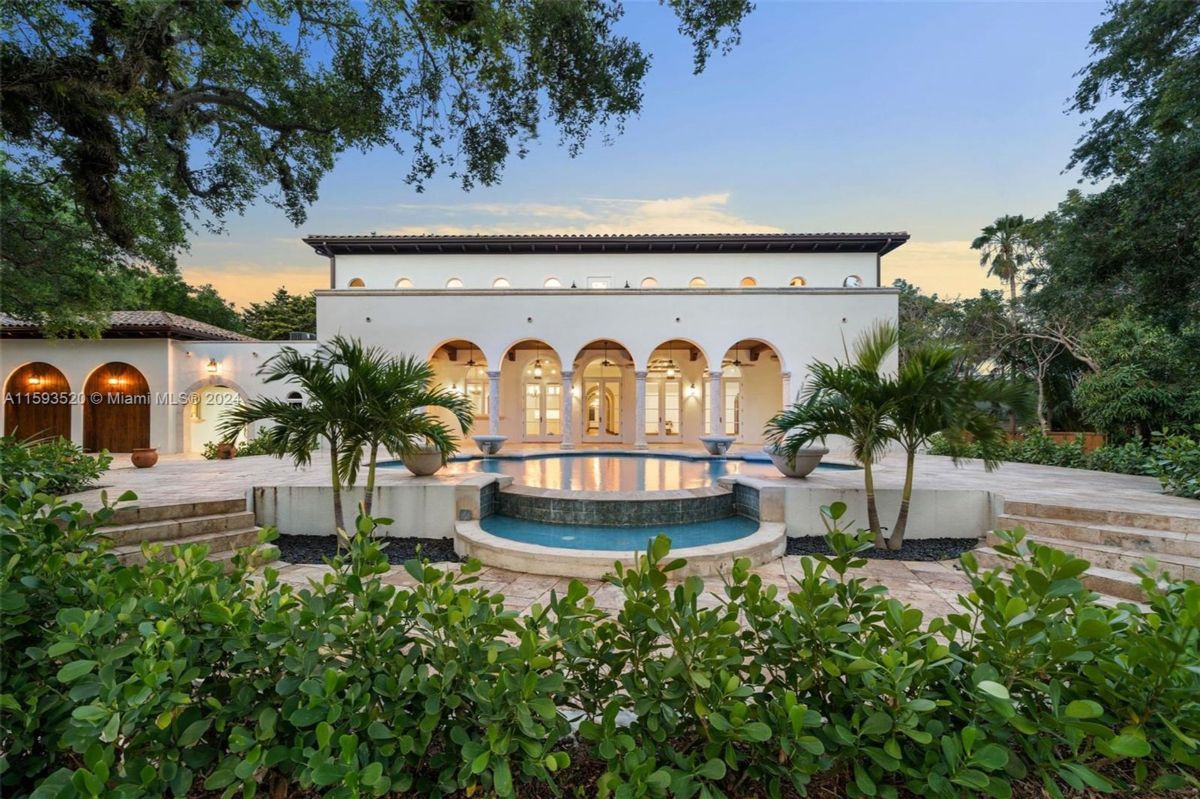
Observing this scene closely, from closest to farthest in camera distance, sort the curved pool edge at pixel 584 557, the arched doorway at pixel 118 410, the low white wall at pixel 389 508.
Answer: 1. the curved pool edge at pixel 584 557
2. the low white wall at pixel 389 508
3. the arched doorway at pixel 118 410

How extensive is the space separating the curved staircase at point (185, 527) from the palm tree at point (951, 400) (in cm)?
762

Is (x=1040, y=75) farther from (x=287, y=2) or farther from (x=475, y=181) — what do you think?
(x=287, y=2)

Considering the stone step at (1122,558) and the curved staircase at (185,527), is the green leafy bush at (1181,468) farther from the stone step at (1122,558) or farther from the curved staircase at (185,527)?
the curved staircase at (185,527)

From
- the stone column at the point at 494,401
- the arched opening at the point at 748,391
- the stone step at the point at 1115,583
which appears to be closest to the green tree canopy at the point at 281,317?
the stone column at the point at 494,401

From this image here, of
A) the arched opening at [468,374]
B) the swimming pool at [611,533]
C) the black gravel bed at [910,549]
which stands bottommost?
the black gravel bed at [910,549]

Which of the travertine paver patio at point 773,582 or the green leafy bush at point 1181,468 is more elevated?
the green leafy bush at point 1181,468

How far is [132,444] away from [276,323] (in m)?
22.6

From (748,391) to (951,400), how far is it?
14.4 meters

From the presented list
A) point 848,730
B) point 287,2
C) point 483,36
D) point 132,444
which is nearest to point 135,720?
point 848,730

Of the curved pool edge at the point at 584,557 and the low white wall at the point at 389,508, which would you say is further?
the low white wall at the point at 389,508

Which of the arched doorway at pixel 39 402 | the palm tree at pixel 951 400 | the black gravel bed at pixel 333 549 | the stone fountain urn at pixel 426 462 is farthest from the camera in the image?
the arched doorway at pixel 39 402

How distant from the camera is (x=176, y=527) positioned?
5473 millimetres

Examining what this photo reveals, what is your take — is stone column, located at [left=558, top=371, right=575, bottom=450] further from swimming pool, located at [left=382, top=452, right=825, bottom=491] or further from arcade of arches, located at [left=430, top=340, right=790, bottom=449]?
arcade of arches, located at [left=430, top=340, right=790, bottom=449]

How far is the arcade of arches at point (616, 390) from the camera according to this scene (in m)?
19.5
